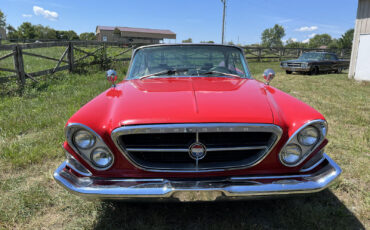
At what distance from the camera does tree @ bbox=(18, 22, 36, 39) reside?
66.0 meters

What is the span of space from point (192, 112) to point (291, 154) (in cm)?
79

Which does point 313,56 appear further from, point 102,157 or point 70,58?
point 102,157

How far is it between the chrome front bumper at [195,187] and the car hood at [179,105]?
1.35 feet

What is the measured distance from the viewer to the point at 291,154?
6.18 ft

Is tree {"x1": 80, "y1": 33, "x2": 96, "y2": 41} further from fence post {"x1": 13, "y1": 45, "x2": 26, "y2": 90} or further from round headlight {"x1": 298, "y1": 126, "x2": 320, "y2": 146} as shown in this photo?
round headlight {"x1": 298, "y1": 126, "x2": 320, "y2": 146}

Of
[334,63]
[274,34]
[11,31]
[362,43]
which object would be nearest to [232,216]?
[362,43]

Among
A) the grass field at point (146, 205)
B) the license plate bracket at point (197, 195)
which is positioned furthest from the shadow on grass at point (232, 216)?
the license plate bracket at point (197, 195)

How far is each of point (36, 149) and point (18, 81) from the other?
4267mm

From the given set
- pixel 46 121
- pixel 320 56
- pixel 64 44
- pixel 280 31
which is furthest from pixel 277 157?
Result: pixel 280 31

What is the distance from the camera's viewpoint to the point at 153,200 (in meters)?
1.76

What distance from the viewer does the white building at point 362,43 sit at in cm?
1001

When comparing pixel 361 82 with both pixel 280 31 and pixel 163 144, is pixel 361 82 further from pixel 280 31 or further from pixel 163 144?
pixel 280 31

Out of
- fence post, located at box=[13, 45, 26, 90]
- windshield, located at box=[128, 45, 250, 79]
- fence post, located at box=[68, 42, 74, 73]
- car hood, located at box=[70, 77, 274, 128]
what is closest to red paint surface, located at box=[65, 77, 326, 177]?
car hood, located at box=[70, 77, 274, 128]

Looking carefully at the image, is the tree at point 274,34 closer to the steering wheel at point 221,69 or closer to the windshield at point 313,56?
the windshield at point 313,56
